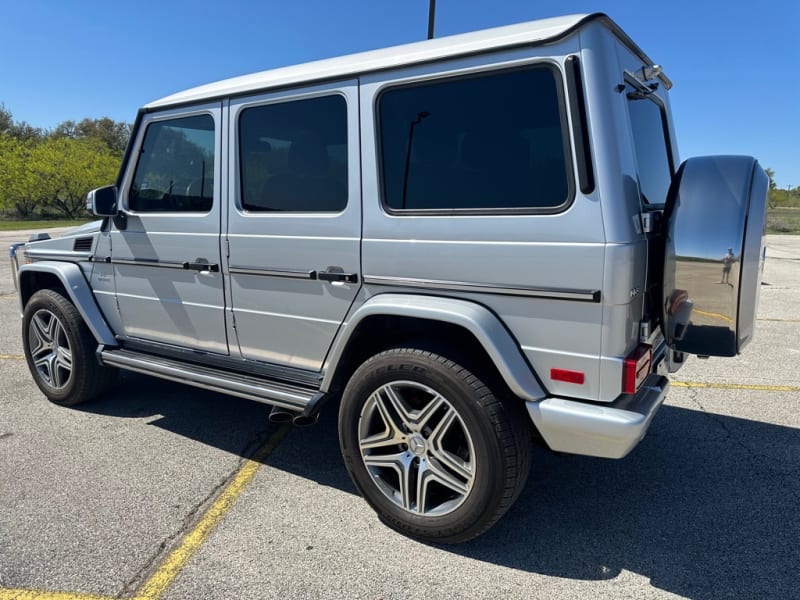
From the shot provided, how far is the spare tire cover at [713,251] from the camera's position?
2322mm

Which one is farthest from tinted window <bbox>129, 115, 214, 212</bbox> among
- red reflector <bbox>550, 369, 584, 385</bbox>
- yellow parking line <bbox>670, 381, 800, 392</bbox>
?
yellow parking line <bbox>670, 381, 800, 392</bbox>

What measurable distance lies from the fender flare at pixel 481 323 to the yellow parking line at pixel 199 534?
1335mm

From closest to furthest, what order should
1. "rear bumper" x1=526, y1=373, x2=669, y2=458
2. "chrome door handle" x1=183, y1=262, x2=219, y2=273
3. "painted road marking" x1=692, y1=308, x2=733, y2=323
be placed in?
"rear bumper" x1=526, y1=373, x2=669, y2=458 → "painted road marking" x1=692, y1=308, x2=733, y2=323 → "chrome door handle" x1=183, y1=262, x2=219, y2=273

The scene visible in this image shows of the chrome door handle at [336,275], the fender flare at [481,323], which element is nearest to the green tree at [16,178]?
the chrome door handle at [336,275]

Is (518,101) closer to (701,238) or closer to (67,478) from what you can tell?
(701,238)

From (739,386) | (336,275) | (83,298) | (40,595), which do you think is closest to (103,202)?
(83,298)

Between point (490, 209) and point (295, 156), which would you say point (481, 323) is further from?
point (295, 156)

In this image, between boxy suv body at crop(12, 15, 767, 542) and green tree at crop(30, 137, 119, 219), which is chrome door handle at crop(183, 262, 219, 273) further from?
green tree at crop(30, 137, 119, 219)

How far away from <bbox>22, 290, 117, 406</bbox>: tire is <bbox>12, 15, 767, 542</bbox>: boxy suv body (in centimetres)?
106

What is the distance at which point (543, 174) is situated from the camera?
2.39 m

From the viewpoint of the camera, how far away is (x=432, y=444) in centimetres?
267

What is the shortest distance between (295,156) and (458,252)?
1.18m

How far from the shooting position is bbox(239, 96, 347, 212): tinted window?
9.71 feet

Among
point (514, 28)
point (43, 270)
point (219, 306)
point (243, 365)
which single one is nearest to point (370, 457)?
point (243, 365)
